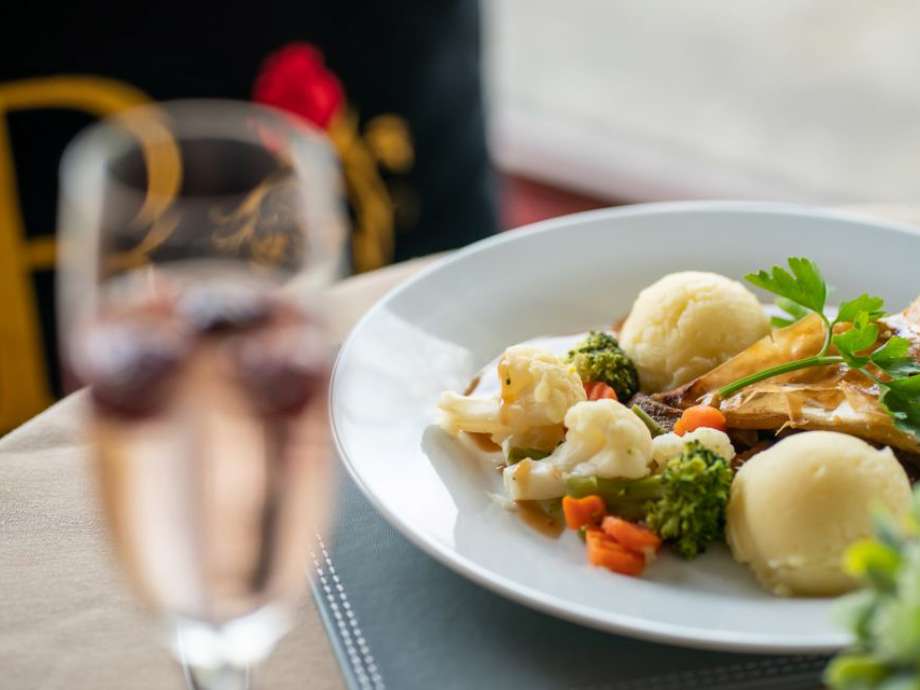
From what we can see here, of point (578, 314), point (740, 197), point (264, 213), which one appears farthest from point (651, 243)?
point (740, 197)

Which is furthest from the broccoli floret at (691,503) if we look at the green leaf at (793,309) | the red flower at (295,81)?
the red flower at (295,81)

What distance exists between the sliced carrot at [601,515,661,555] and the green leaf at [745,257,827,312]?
474mm

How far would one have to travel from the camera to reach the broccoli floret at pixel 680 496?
1.44 meters

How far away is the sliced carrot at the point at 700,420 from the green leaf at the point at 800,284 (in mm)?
216

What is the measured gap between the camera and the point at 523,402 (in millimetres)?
1633

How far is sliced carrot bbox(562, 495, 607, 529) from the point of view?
1.48 meters

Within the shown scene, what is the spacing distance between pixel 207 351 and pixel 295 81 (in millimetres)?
2314

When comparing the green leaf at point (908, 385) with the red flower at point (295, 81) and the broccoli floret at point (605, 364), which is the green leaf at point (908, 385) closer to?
the broccoli floret at point (605, 364)

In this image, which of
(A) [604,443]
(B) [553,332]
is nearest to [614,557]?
(A) [604,443]

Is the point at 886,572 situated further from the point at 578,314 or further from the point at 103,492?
the point at 578,314

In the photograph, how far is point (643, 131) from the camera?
5.24 m

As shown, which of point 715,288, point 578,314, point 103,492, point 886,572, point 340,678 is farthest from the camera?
point 578,314

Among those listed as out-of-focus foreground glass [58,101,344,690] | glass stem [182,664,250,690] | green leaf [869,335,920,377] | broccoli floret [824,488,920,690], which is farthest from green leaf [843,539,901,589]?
green leaf [869,335,920,377]

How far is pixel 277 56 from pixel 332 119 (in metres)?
0.22
